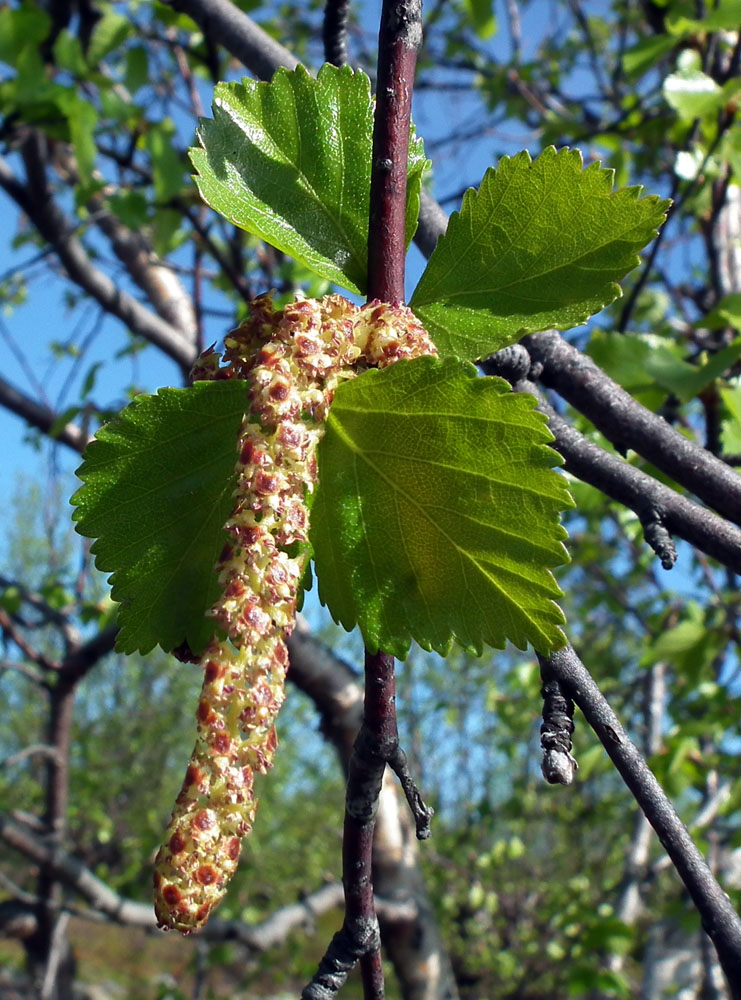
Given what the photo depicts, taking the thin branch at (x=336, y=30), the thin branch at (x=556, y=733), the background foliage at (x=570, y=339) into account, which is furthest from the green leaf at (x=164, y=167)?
the thin branch at (x=556, y=733)

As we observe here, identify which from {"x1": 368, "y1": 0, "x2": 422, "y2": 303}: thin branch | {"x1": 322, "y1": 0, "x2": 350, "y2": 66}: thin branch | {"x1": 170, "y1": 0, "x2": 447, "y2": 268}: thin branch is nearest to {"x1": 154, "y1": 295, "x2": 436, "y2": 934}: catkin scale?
{"x1": 368, "y1": 0, "x2": 422, "y2": 303}: thin branch

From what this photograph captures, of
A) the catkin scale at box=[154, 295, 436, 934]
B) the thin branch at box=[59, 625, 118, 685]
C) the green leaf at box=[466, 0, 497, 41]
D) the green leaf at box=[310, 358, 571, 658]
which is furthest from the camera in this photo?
the thin branch at box=[59, 625, 118, 685]

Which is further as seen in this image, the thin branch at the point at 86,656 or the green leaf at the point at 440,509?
the thin branch at the point at 86,656

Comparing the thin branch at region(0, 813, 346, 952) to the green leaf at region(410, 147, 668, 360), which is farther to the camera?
the thin branch at region(0, 813, 346, 952)

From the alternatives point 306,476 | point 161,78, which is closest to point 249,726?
point 306,476

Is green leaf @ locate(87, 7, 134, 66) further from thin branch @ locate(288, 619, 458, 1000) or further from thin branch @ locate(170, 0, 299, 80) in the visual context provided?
thin branch @ locate(288, 619, 458, 1000)

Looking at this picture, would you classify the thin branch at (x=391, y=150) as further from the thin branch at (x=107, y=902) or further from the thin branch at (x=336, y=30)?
the thin branch at (x=107, y=902)

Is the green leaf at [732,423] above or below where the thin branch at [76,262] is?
below
